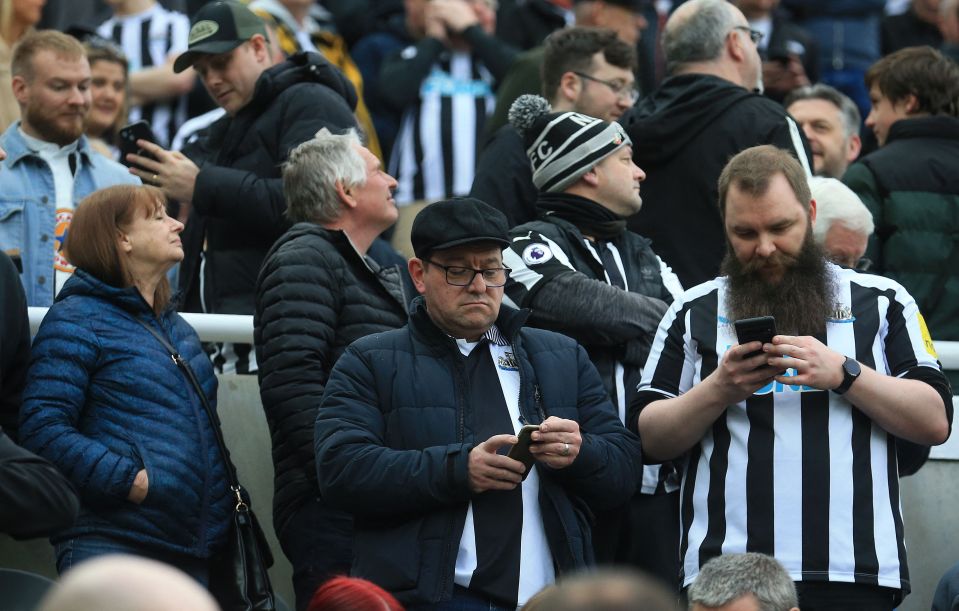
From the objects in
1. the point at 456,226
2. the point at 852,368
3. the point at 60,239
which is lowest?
the point at 852,368

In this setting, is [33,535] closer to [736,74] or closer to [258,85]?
[258,85]

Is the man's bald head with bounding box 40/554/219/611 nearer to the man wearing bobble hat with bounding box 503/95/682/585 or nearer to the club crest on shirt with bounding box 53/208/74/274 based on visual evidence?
the man wearing bobble hat with bounding box 503/95/682/585

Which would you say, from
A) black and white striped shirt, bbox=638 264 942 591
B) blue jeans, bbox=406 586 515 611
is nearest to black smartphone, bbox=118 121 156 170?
black and white striped shirt, bbox=638 264 942 591

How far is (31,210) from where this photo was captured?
24.6 ft

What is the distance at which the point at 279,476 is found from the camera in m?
6.18

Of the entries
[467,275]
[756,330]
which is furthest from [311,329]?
[756,330]

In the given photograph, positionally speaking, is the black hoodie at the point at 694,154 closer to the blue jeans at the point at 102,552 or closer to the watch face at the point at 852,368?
the watch face at the point at 852,368

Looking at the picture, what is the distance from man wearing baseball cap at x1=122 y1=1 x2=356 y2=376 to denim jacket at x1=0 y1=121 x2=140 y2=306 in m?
0.42

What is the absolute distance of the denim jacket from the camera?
7406 millimetres

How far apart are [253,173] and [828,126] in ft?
10.7

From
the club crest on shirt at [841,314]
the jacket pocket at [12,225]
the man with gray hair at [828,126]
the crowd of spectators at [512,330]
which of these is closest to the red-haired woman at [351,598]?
the crowd of spectators at [512,330]

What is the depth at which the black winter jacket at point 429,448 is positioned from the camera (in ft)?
17.3

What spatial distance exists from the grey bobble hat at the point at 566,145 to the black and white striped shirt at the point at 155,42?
13.9 feet

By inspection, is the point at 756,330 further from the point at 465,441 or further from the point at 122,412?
the point at 122,412
